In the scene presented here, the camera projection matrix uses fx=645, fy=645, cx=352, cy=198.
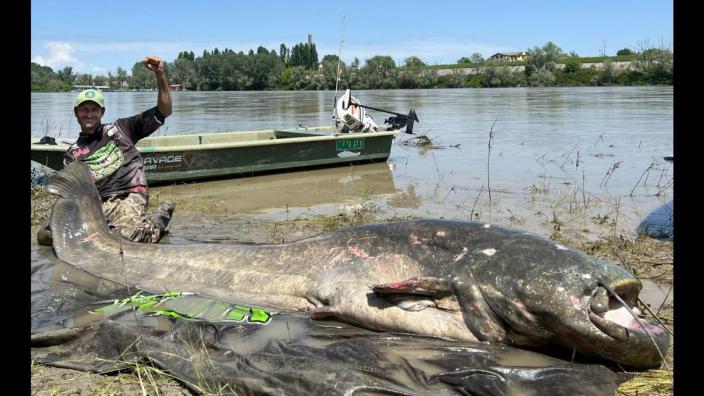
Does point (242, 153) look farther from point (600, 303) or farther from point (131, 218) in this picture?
point (600, 303)

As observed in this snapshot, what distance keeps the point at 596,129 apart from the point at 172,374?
18.3 metres

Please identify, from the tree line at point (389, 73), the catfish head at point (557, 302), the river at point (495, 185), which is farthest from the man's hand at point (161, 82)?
the tree line at point (389, 73)

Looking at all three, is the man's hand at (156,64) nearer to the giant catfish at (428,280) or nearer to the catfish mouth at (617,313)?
the giant catfish at (428,280)

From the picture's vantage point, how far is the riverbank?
3.13 meters

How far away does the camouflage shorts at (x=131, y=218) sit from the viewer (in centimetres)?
600

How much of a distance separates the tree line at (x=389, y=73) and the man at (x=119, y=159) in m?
46.6

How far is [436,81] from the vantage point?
78500 millimetres

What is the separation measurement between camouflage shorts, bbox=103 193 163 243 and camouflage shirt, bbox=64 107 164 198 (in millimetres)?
98

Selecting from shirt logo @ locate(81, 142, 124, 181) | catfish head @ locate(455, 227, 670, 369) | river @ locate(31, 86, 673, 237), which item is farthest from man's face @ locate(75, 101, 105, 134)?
catfish head @ locate(455, 227, 670, 369)

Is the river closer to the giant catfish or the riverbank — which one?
the riverbank

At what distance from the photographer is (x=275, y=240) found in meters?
6.50

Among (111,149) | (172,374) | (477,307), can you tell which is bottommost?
(172,374)
